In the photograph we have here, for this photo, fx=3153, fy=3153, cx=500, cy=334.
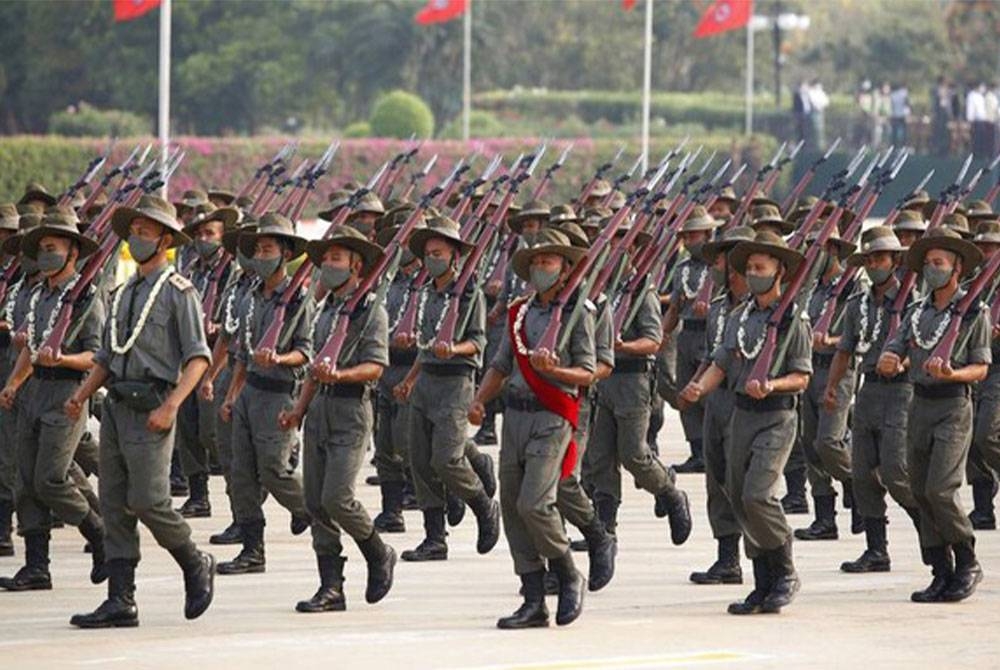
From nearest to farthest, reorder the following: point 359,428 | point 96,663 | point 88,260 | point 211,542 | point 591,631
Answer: point 96,663
point 591,631
point 359,428
point 88,260
point 211,542

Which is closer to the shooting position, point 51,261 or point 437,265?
point 51,261

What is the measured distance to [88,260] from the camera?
627 inches

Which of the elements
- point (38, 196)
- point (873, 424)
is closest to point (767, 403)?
point (873, 424)

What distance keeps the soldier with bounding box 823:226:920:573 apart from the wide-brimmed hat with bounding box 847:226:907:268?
0.09 metres

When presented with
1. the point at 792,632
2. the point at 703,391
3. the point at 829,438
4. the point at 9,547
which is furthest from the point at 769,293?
the point at 9,547

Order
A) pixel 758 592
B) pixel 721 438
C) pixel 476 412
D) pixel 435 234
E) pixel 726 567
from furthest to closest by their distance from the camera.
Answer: pixel 435 234, pixel 726 567, pixel 721 438, pixel 758 592, pixel 476 412

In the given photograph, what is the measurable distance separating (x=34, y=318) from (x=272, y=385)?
1.24m

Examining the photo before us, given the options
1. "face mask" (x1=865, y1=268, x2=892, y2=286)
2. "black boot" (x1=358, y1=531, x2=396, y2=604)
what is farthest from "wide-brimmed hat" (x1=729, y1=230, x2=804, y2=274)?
"face mask" (x1=865, y1=268, x2=892, y2=286)

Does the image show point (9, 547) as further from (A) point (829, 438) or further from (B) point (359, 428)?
(A) point (829, 438)

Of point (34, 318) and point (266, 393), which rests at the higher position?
point (34, 318)

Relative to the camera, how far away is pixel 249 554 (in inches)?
637

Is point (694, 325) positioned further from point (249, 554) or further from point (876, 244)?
point (249, 554)

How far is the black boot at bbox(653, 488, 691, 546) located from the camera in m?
17.2

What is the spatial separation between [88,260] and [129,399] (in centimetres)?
212
